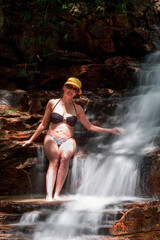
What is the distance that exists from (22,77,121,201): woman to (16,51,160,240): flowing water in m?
0.34

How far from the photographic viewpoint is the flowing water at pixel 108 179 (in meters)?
2.98

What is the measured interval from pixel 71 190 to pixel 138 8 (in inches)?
321

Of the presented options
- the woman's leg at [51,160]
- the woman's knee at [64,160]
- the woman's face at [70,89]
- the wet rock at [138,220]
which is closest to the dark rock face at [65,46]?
the woman's face at [70,89]

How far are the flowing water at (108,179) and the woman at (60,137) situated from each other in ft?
1.12

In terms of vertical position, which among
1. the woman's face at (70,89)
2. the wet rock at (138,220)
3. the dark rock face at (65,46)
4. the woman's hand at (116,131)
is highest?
the dark rock face at (65,46)

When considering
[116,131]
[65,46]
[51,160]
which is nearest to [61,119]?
[51,160]

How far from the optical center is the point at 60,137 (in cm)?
439

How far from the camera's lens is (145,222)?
301cm

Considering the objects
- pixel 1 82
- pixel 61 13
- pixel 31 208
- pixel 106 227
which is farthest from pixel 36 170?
pixel 61 13

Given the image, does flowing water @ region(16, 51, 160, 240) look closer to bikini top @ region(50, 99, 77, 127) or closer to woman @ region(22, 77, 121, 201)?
woman @ region(22, 77, 121, 201)

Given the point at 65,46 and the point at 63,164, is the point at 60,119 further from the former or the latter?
the point at 65,46

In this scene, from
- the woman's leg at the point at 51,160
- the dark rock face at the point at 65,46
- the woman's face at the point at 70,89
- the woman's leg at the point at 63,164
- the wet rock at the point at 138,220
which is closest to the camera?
the wet rock at the point at 138,220

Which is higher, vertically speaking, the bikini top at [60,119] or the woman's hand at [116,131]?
the bikini top at [60,119]

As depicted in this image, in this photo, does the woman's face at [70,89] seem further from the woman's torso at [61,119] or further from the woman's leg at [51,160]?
the woman's leg at [51,160]
